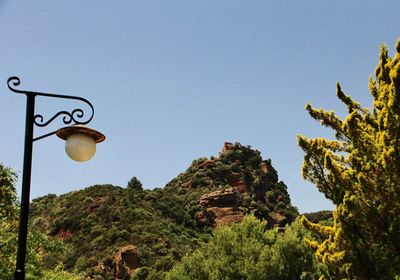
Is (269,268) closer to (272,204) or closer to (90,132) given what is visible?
(90,132)

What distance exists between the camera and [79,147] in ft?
22.7

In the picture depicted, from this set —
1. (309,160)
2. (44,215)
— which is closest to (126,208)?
(44,215)

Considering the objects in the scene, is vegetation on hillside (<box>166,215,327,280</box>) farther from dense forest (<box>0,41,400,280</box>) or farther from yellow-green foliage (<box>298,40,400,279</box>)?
yellow-green foliage (<box>298,40,400,279</box>)

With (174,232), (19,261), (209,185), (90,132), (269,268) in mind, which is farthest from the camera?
(209,185)

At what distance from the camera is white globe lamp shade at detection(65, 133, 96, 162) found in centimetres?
693

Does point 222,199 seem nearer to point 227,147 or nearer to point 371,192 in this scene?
point 227,147

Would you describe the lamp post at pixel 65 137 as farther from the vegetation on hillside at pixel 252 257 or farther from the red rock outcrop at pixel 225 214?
the red rock outcrop at pixel 225 214

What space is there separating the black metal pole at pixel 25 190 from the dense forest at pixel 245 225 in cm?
914

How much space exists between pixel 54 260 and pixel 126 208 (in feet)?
63.1

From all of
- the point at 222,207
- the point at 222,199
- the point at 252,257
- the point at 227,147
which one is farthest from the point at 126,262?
the point at 227,147

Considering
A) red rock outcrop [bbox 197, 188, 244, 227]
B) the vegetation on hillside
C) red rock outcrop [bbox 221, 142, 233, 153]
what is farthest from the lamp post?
red rock outcrop [bbox 221, 142, 233, 153]

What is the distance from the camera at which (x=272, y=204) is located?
99000 mm

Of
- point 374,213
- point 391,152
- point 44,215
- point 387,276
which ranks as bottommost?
point 387,276

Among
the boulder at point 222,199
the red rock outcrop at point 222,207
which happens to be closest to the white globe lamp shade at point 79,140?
the red rock outcrop at point 222,207
